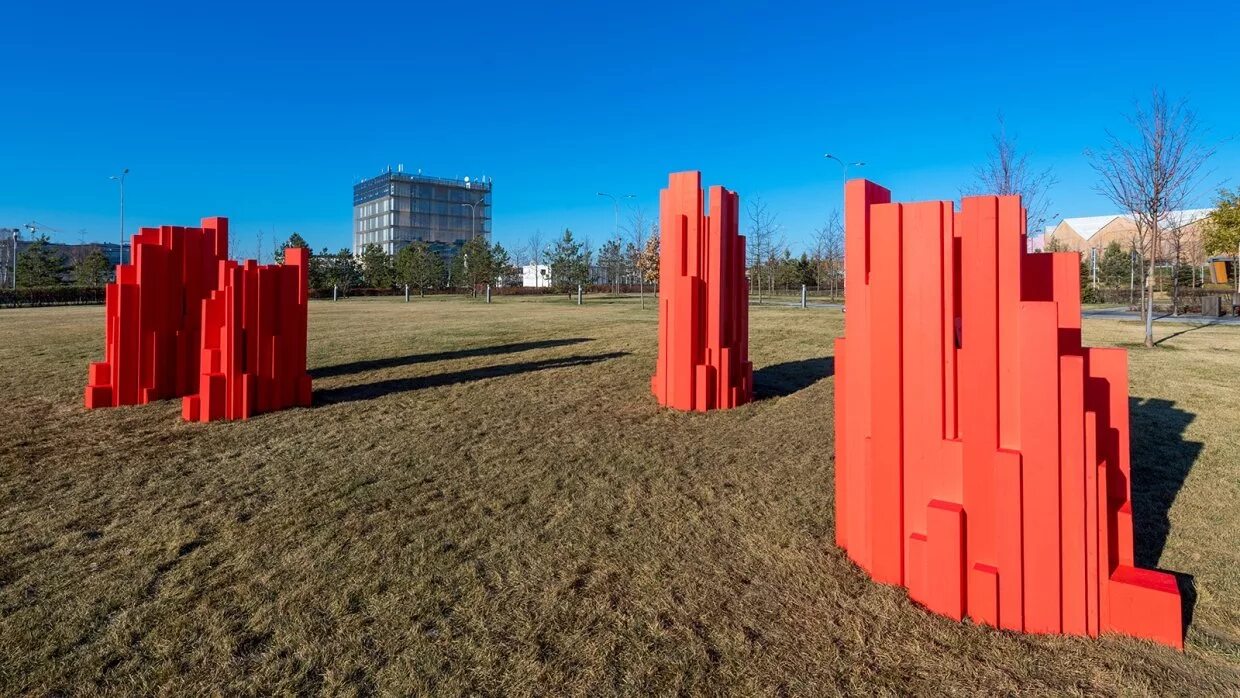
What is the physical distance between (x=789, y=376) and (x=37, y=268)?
60.0m

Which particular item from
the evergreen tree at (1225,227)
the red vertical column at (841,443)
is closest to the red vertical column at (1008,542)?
the red vertical column at (841,443)

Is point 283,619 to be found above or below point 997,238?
below

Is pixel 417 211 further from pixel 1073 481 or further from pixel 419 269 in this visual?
pixel 1073 481

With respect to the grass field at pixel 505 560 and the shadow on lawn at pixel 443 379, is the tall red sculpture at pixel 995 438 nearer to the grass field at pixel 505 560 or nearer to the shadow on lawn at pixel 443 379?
the grass field at pixel 505 560

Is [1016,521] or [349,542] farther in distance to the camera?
[349,542]

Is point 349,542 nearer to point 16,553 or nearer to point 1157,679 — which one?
point 16,553

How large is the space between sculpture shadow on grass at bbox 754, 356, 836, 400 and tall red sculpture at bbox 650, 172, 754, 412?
1.01 metres

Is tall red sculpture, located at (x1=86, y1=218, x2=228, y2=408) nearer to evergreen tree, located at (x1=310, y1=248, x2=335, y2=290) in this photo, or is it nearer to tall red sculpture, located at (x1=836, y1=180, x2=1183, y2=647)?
tall red sculpture, located at (x1=836, y1=180, x2=1183, y2=647)

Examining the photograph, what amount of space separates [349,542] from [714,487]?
2.74 metres

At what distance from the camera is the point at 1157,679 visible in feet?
8.52

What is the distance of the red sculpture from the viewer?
797cm

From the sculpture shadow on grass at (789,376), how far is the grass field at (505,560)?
1.12 m

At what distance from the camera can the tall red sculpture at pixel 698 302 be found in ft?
27.7

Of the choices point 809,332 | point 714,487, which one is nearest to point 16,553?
point 714,487
